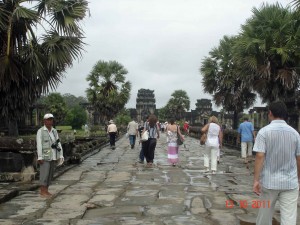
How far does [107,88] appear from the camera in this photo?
42156 millimetres

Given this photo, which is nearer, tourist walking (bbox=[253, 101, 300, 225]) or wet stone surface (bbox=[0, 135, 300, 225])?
tourist walking (bbox=[253, 101, 300, 225])

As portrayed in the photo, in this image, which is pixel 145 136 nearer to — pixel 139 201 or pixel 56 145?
pixel 56 145

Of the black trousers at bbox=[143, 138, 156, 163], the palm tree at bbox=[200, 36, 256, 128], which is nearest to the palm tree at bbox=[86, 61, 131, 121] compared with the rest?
the palm tree at bbox=[200, 36, 256, 128]

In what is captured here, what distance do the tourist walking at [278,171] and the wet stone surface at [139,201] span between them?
50.4 inches

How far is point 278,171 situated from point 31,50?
8.07 m

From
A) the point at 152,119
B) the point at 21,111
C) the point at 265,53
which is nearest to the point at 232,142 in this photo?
the point at 265,53

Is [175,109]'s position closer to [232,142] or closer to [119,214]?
[232,142]

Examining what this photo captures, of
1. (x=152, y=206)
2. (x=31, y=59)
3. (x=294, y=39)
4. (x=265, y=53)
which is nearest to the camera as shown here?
(x=152, y=206)

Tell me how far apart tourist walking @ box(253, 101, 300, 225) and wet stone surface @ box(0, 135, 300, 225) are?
1.28m

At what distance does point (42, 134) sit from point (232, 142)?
17.1 m

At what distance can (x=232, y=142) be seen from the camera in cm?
2334

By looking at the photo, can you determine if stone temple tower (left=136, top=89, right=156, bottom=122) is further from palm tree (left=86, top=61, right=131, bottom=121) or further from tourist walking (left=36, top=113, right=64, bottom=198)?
A: tourist walking (left=36, top=113, right=64, bottom=198)

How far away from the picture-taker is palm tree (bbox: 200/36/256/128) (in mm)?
26984

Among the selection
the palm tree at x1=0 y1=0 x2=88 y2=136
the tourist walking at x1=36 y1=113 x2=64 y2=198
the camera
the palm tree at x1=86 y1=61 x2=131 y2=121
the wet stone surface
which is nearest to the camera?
the wet stone surface
